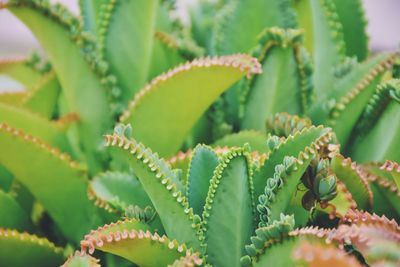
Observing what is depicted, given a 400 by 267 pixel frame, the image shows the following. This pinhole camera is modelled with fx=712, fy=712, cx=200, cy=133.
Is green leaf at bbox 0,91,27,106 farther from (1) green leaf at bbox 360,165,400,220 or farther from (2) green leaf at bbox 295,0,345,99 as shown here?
(1) green leaf at bbox 360,165,400,220

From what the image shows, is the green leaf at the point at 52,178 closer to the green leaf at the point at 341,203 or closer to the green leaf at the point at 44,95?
the green leaf at the point at 44,95

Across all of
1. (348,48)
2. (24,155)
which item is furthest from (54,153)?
(348,48)

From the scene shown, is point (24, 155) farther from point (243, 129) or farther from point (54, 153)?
point (243, 129)

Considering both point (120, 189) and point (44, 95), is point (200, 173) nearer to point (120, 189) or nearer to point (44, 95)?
point (120, 189)

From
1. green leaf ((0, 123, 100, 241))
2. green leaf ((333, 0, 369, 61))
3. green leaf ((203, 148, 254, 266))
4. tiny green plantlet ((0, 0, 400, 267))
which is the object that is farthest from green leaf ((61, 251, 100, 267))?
green leaf ((333, 0, 369, 61))

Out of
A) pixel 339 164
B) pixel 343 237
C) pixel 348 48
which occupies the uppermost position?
pixel 348 48
